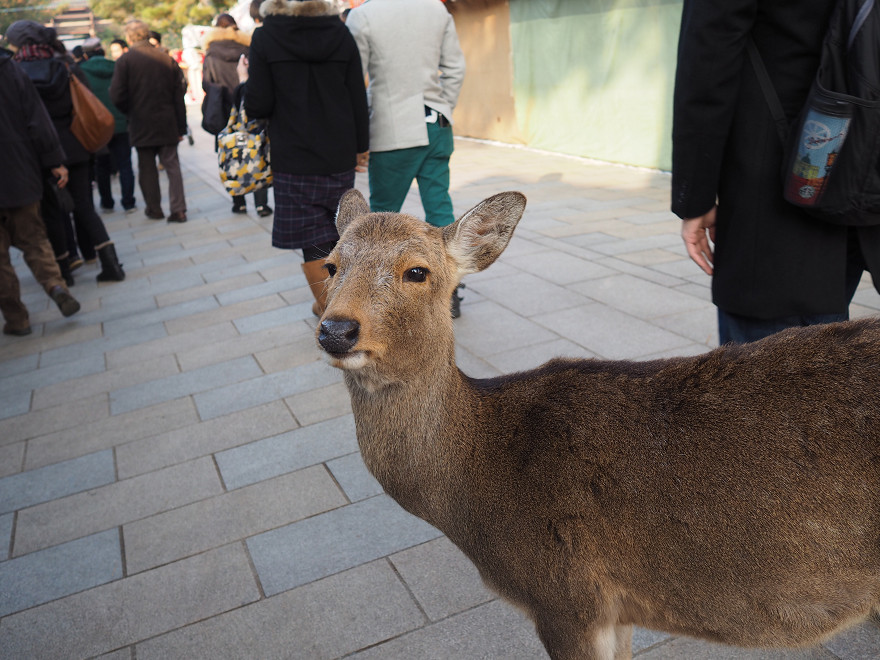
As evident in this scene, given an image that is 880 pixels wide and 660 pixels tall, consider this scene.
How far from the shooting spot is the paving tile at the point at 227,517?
324 centimetres

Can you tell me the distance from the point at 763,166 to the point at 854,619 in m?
1.42

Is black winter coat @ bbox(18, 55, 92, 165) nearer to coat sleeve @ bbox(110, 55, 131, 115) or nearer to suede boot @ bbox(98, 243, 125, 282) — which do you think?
suede boot @ bbox(98, 243, 125, 282)

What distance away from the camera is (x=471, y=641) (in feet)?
8.41

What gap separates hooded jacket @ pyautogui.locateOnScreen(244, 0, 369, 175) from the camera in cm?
463

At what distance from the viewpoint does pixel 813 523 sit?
1657 millimetres

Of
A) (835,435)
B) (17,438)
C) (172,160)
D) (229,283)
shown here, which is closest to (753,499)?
(835,435)

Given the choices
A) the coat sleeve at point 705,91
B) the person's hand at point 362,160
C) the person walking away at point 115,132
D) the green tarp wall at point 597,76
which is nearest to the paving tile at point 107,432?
the person's hand at point 362,160

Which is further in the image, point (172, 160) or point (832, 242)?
point (172, 160)

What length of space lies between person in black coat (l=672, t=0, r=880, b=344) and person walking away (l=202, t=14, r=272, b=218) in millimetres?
7639

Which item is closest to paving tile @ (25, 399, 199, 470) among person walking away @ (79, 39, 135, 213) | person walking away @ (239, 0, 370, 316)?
person walking away @ (239, 0, 370, 316)

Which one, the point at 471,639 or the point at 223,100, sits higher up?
the point at 223,100

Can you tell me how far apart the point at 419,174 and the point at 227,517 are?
9.60 ft

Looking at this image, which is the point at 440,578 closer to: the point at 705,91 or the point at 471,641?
the point at 471,641

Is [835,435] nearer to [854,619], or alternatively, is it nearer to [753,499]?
[753,499]
